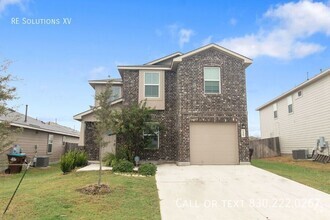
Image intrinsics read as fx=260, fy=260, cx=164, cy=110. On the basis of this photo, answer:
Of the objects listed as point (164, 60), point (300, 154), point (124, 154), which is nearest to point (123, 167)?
point (124, 154)

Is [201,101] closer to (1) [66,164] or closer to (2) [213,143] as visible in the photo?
(2) [213,143]

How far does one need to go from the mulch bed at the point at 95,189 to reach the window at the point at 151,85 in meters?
8.70

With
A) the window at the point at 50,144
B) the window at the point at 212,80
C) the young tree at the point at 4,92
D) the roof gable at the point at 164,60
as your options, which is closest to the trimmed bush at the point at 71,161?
the young tree at the point at 4,92

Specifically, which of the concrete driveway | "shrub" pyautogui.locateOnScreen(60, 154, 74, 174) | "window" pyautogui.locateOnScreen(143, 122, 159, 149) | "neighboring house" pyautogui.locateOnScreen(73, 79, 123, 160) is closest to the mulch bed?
the concrete driveway

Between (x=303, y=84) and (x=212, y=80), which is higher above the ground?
(x=303, y=84)

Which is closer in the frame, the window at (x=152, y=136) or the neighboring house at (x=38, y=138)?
the window at (x=152, y=136)

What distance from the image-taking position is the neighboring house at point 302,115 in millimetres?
17081

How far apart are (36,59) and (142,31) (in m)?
6.02

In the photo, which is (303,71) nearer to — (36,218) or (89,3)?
(89,3)

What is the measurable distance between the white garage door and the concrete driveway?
3416 millimetres

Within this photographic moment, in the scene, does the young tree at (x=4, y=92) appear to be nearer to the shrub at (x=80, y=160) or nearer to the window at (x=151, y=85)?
the shrub at (x=80, y=160)

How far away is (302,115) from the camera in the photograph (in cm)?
1992

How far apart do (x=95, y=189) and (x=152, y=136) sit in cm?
766

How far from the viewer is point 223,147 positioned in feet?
48.9
